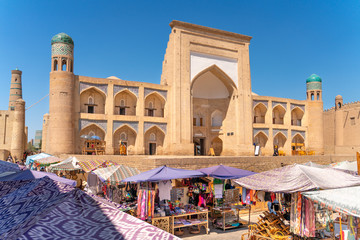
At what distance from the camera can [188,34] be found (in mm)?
21297

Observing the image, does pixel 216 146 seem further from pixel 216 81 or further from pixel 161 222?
pixel 161 222

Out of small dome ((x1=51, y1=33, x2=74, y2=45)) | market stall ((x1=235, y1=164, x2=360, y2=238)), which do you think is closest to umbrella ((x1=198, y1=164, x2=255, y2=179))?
market stall ((x1=235, y1=164, x2=360, y2=238))

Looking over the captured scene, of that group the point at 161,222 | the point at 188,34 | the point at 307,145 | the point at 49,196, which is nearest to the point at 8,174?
the point at 161,222

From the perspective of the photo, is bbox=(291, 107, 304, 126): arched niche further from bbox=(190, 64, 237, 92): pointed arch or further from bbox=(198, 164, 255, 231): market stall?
bbox=(198, 164, 255, 231): market stall

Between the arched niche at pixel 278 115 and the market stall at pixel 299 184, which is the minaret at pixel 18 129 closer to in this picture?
the arched niche at pixel 278 115

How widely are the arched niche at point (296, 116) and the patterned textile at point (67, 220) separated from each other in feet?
92.5

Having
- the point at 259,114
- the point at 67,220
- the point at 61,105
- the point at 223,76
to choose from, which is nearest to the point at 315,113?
the point at 259,114

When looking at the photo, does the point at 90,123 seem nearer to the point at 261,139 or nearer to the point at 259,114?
the point at 261,139

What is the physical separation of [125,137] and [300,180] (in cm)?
1610

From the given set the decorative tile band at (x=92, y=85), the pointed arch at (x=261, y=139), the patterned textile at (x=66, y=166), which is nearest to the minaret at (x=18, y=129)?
the decorative tile band at (x=92, y=85)

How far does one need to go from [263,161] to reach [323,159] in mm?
5916

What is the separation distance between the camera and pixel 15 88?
38500 mm

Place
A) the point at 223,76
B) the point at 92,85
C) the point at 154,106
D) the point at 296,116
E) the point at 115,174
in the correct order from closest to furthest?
the point at 115,174 < the point at 92,85 < the point at 154,106 < the point at 223,76 < the point at 296,116

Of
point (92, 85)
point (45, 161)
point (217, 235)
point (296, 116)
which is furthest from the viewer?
point (296, 116)
